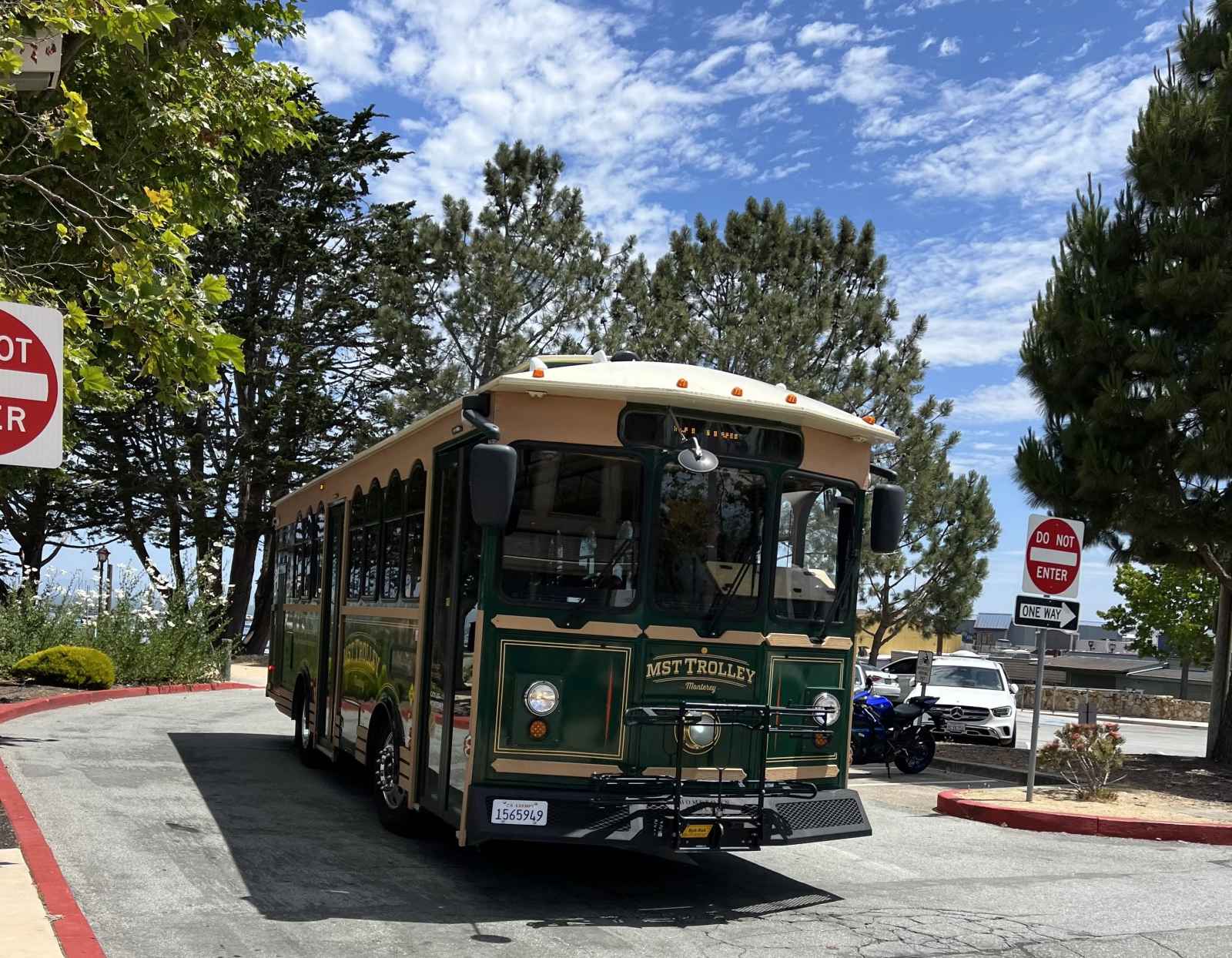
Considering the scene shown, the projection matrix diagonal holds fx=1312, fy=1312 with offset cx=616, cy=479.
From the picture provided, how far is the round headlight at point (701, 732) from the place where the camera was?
789 centimetres

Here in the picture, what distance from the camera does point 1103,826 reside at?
39.5 ft

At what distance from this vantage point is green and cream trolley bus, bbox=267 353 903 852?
25.1 ft

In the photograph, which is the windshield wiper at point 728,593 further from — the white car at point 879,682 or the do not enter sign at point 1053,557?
the white car at point 879,682

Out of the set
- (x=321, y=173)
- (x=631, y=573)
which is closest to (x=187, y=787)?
(x=631, y=573)

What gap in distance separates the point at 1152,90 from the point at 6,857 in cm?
Answer: 1644

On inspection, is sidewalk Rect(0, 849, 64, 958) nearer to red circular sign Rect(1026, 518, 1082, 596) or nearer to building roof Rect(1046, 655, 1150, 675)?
red circular sign Rect(1026, 518, 1082, 596)

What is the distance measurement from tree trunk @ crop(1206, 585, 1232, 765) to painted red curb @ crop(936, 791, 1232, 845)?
6293 mm

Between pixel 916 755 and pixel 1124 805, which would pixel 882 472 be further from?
pixel 916 755

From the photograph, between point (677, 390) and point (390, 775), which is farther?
point (390, 775)

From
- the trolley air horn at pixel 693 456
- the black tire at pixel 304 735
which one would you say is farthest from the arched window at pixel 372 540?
the trolley air horn at pixel 693 456

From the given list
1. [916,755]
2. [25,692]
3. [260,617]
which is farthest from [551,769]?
[260,617]

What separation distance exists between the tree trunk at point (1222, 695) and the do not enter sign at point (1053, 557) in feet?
20.4

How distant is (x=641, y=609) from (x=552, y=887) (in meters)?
1.96

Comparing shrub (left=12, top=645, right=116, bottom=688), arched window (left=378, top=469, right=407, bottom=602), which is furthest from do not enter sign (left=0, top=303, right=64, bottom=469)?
shrub (left=12, top=645, right=116, bottom=688)
